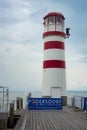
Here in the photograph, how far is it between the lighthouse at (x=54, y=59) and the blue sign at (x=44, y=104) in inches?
86.2

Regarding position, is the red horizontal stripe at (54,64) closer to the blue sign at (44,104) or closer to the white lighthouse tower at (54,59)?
the white lighthouse tower at (54,59)

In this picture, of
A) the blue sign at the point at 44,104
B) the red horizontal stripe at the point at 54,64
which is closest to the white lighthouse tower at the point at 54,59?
the red horizontal stripe at the point at 54,64

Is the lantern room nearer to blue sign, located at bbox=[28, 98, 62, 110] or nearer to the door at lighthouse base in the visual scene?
the door at lighthouse base

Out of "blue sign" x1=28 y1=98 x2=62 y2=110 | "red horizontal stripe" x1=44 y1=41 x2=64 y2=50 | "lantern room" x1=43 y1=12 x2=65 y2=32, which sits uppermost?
"lantern room" x1=43 y1=12 x2=65 y2=32

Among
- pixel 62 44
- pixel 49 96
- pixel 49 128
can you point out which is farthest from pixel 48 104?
pixel 49 128

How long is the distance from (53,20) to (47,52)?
272cm

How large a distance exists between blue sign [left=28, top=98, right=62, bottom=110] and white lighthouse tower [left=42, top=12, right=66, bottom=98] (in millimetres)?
2191

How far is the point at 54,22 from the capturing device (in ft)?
71.7

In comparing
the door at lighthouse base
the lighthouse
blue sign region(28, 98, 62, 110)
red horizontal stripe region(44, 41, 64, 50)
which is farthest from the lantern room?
blue sign region(28, 98, 62, 110)

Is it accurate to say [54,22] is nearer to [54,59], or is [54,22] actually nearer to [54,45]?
[54,45]

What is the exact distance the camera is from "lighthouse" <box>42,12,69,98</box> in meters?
21.1

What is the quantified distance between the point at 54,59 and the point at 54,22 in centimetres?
311

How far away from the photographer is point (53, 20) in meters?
21.9

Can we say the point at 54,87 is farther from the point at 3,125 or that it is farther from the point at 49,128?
the point at 49,128
